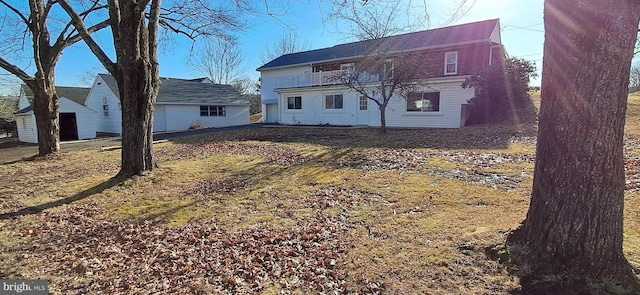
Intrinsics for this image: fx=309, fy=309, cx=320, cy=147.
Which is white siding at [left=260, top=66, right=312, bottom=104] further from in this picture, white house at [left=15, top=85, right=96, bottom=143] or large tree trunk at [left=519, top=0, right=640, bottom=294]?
large tree trunk at [left=519, top=0, right=640, bottom=294]

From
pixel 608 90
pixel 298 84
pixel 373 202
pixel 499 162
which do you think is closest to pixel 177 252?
pixel 373 202

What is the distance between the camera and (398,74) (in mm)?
14914

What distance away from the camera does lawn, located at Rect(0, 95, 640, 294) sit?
121 inches

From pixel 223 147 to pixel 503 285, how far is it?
11.7 m

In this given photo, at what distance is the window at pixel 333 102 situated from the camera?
2369 cm

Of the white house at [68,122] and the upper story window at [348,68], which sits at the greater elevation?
the upper story window at [348,68]

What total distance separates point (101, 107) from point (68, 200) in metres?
26.6

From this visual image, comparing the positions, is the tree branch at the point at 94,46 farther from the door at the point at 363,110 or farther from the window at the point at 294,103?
the window at the point at 294,103

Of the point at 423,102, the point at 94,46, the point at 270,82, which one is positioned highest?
the point at 270,82

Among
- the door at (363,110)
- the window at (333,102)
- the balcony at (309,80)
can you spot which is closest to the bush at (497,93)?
the balcony at (309,80)

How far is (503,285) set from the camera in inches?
105

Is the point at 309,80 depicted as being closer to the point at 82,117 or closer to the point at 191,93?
the point at 191,93

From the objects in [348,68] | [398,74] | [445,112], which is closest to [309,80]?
[348,68]

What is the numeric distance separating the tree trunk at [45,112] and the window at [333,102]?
16.5 meters
